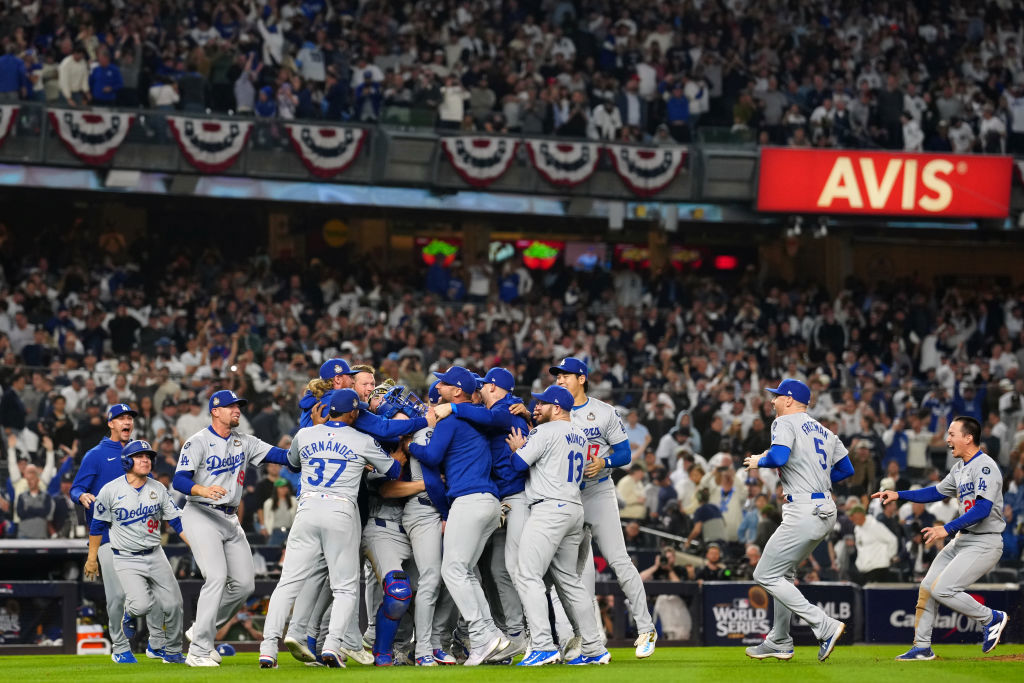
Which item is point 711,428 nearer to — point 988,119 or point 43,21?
point 988,119

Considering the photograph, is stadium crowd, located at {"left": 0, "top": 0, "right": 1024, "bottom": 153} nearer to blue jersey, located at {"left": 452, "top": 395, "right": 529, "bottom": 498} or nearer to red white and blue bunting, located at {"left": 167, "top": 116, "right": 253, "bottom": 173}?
red white and blue bunting, located at {"left": 167, "top": 116, "right": 253, "bottom": 173}

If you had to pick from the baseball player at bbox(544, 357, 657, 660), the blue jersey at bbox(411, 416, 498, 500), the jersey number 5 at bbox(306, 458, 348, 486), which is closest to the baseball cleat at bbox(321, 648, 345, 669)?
the jersey number 5 at bbox(306, 458, 348, 486)

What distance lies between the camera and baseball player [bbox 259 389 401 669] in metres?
10.9

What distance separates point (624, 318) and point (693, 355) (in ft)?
6.83

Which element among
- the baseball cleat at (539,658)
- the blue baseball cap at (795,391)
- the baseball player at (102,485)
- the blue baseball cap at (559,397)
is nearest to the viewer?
the baseball cleat at (539,658)

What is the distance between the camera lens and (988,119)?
98.3ft

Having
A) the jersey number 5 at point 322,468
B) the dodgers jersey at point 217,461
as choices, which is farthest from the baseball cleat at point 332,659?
the dodgers jersey at point 217,461

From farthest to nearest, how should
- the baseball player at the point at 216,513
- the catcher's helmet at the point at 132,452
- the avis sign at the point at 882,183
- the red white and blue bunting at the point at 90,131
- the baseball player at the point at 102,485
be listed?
1. the avis sign at the point at 882,183
2. the red white and blue bunting at the point at 90,131
3. the baseball player at the point at 102,485
4. the catcher's helmet at the point at 132,452
5. the baseball player at the point at 216,513

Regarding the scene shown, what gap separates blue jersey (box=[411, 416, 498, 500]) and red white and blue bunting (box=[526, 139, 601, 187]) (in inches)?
664

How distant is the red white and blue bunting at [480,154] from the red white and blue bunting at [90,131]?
225 inches

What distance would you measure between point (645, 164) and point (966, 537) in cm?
1692

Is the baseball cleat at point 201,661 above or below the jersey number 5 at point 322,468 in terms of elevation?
below

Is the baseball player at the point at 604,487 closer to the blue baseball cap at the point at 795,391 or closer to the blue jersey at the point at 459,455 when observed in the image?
the blue jersey at the point at 459,455

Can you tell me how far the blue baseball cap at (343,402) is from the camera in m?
11.0
